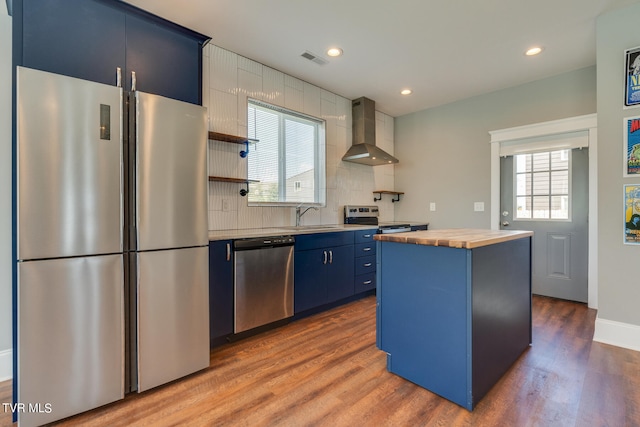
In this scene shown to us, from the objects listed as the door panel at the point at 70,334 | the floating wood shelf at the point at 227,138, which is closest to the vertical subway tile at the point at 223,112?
the floating wood shelf at the point at 227,138

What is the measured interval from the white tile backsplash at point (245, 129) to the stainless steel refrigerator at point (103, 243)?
1.01 m

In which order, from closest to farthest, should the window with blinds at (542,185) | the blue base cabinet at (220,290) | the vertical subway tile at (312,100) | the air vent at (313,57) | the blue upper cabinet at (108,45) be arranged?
the blue upper cabinet at (108,45), the blue base cabinet at (220,290), the air vent at (313,57), the window with blinds at (542,185), the vertical subway tile at (312,100)

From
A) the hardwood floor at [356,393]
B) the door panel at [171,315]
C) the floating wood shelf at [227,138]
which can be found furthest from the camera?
the floating wood shelf at [227,138]

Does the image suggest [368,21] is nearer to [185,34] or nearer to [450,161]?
[185,34]

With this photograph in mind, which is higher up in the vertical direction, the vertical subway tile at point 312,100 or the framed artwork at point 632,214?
the vertical subway tile at point 312,100

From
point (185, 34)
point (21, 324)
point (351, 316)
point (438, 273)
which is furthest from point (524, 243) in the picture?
point (21, 324)

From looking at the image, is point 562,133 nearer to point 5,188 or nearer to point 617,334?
point 617,334

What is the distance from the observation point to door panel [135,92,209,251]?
180cm

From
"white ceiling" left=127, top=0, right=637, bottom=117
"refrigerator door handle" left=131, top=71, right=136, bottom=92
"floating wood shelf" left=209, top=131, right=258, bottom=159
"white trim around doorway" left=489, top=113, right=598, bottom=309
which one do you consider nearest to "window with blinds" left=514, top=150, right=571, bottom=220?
"white trim around doorway" left=489, top=113, right=598, bottom=309

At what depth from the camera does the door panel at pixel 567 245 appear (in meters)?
3.50

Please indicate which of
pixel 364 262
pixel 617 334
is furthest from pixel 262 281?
pixel 617 334

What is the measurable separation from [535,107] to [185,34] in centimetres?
394

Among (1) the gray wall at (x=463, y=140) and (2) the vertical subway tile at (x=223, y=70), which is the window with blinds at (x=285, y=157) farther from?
(1) the gray wall at (x=463, y=140)

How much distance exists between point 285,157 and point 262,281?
5.43 ft
